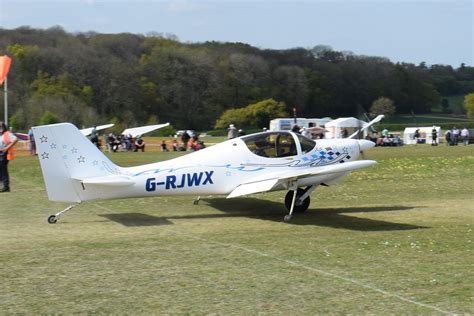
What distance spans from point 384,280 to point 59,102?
204ft

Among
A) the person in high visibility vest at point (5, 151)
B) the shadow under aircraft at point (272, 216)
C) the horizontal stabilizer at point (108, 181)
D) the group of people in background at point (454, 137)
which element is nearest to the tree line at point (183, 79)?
the group of people in background at point (454, 137)

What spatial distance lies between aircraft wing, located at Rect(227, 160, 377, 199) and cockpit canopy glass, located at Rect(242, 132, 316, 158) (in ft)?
1.37

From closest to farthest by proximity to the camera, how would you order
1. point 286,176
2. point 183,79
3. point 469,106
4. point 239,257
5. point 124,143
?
point 239,257
point 286,176
point 124,143
point 183,79
point 469,106

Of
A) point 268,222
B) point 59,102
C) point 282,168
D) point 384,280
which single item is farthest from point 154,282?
point 59,102

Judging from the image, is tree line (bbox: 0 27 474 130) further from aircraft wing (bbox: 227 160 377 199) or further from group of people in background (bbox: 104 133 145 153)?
aircraft wing (bbox: 227 160 377 199)

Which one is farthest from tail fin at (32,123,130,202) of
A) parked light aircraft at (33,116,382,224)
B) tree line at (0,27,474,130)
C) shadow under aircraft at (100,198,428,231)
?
A: tree line at (0,27,474,130)

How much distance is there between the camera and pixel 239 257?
8.24 metres

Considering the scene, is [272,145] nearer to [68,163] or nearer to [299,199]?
[299,199]

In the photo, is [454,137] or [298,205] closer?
[298,205]

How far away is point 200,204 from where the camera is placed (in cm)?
1323

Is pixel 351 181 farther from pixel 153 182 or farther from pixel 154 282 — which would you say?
pixel 154 282

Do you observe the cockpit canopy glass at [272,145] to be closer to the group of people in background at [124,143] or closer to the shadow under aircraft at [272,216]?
the shadow under aircraft at [272,216]

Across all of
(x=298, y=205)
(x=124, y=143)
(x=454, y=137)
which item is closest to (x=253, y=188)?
(x=298, y=205)

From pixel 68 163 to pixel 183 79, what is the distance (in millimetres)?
70398
